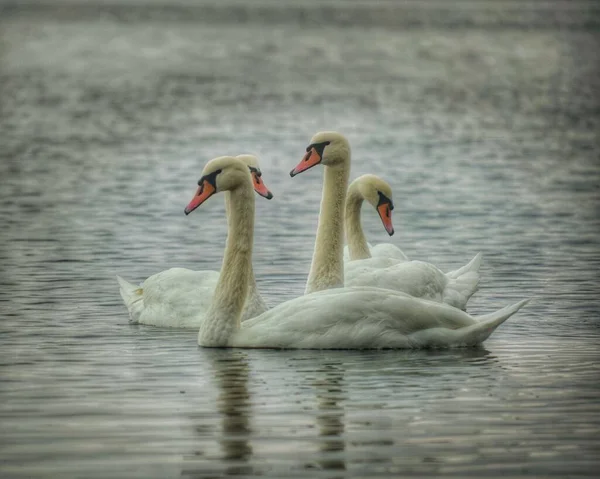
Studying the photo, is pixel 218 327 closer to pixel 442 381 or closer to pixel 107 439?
pixel 442 381

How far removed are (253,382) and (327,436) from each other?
210cm

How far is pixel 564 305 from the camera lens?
17.7 metres

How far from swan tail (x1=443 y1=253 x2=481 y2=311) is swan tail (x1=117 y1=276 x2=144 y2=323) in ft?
9.95

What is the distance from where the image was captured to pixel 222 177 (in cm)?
1557

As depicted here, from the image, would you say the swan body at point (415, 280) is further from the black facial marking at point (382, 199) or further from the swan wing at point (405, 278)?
the black facial marking at point (382, 199)

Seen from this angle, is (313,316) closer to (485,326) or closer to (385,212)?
(485,326)

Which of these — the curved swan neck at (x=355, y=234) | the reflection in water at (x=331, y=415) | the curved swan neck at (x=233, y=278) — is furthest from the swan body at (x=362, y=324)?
the curved swan neck at (x=355, y=234)

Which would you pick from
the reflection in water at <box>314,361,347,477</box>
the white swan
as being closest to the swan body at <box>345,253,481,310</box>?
the white swan

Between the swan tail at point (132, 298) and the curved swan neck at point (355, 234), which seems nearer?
the swan tail at point (132, 298)

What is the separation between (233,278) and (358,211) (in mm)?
3639

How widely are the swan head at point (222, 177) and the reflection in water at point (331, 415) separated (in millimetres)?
2021

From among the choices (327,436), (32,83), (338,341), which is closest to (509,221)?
(338,341)

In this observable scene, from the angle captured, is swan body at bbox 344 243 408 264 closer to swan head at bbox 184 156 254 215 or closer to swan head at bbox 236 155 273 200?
swan head at bbox 236 155 273 200

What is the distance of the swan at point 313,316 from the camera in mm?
15062
